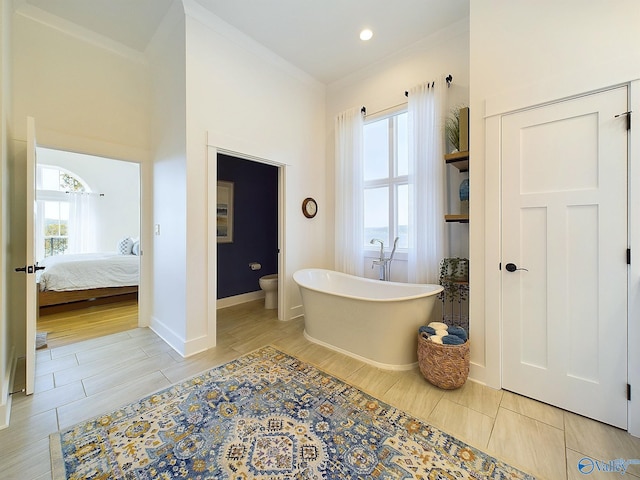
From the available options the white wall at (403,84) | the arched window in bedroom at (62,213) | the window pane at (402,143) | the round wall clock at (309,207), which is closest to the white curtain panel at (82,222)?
the arched window in bedroom at (62,213)

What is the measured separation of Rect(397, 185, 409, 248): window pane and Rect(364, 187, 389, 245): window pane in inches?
6.5

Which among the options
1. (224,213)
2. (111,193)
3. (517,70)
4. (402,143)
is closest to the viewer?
(517,70)

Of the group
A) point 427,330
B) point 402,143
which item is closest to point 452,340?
point 427,330

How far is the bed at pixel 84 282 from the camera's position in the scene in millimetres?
3711

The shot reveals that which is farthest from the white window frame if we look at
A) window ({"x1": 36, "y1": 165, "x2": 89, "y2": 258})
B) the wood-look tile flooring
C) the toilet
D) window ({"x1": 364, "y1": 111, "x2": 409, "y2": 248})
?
window ({"x1": 36, "y1": 165, "x2": 89, "y2": 258})

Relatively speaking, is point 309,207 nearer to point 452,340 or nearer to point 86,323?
point 452,340

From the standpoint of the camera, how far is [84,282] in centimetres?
393

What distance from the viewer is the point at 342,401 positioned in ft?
5.95

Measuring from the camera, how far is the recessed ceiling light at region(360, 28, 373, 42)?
2793mm

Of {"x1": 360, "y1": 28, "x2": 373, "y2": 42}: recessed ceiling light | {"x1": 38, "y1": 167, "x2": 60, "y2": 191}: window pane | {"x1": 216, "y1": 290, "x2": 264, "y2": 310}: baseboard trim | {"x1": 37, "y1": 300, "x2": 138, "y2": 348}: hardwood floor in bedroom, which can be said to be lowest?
{"x1": 37, "y1": 300, "x2": 138, "y2": 348}: hardwood floor in bedroom

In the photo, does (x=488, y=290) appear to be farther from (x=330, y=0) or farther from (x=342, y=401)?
(x=330, y=0)

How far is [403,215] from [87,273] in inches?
190

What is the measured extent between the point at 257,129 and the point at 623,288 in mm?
3433

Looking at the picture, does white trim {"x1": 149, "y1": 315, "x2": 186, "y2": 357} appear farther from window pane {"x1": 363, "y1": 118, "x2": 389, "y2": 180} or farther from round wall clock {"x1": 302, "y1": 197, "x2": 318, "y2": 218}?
window pane {"x1": 363, "y1": 118, "x2": 389, "y2": 180}
